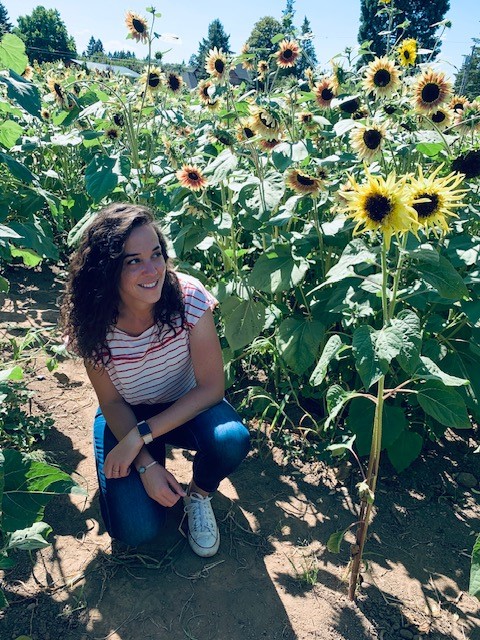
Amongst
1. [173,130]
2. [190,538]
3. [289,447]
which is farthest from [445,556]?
[173,130]

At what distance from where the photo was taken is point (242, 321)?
2158 mm

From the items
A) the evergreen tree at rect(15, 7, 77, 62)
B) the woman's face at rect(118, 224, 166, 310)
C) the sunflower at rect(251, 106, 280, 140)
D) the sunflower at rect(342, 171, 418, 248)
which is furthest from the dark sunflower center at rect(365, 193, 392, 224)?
the evergreen tree at rect(15, 7, 77, 62)

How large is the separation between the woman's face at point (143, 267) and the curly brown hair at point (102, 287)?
0.8 inches

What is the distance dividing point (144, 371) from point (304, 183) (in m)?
0.93

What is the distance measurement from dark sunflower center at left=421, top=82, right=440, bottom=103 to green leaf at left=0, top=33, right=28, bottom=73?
1.53 metres

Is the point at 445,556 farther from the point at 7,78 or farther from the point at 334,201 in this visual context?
the point at 7,78

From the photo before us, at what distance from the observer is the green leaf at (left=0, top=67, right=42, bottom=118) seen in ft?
5.81

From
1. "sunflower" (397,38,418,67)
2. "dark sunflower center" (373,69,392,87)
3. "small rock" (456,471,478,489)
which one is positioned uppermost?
"sunflower" (397,38,418,67)

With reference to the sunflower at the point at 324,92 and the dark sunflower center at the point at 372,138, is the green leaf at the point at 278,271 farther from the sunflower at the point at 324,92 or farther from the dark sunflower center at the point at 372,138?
the sunflower at the point at 324,92

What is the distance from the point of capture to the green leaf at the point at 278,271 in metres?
2.08

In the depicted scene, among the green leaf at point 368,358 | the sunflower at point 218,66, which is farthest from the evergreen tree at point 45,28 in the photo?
the green leaf at point 368,358

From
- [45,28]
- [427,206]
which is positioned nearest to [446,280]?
[427,206]

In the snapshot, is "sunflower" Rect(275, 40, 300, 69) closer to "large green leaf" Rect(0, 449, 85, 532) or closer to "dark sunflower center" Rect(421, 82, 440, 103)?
"dark sunflower center" Rect(421, 82, 440, 103)

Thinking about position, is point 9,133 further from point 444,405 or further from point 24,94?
point 444,405
